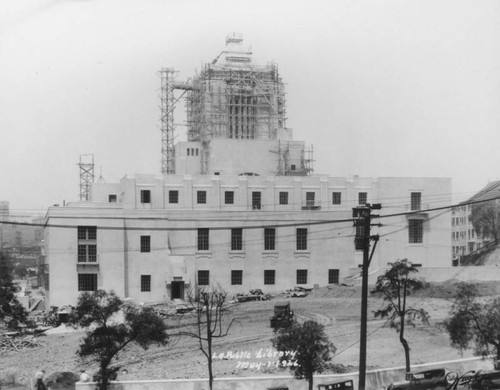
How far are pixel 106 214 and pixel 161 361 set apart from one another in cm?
1929

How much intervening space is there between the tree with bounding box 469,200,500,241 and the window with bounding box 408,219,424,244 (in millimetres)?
21063

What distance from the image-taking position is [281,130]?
6812 centimetres

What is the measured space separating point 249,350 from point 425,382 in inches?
443

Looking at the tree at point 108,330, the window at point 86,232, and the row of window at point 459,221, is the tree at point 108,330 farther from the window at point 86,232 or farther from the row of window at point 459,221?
the row of window at point 459,221

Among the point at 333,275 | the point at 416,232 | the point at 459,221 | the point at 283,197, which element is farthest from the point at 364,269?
the point at 459,221

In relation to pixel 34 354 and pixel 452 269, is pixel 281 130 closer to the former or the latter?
pixel 452 269

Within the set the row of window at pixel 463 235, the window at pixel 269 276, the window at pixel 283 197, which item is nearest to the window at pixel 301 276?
the window at pixel 269 276

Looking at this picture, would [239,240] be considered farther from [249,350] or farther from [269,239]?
[249,350]

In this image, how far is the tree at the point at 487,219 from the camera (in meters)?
77.6

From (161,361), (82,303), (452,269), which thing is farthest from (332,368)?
(452,269)

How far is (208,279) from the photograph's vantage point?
180 feet

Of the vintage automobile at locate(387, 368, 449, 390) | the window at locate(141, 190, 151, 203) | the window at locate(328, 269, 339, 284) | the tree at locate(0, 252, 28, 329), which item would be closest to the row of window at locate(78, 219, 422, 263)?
the window at locate(328, 269, 339, 284)

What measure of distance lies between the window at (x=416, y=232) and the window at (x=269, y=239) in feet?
38.5

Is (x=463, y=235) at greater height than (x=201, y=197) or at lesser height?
lesser
